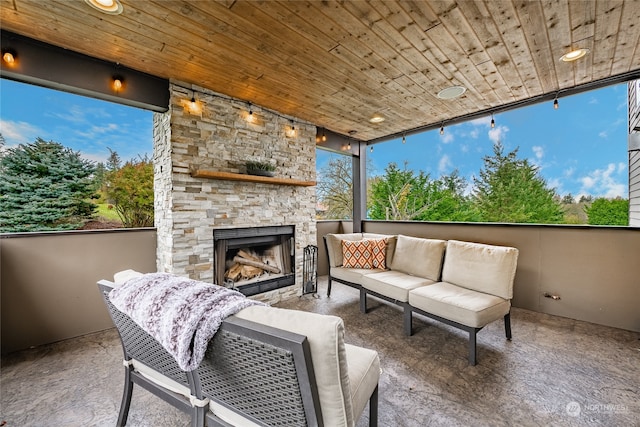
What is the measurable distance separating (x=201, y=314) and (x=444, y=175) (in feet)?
20.5

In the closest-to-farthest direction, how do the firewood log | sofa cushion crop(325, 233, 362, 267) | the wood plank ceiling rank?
the wood plank ceiling → the firewood log → sofa cushion crop(325, 233, 362, 267)

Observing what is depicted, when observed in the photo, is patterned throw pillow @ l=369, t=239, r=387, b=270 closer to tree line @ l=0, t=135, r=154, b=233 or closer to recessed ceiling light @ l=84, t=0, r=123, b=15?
tree line @ l=0, t=135, r=154, b=233

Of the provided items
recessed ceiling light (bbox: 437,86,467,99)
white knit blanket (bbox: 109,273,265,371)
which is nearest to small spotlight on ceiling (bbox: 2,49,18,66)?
white knit blanket (bbox: 109,273,265,371)

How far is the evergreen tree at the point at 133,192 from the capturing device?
299cm

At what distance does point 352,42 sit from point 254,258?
2.83 m

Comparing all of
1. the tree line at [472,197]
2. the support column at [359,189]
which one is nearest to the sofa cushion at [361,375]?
the support column at [359,189]

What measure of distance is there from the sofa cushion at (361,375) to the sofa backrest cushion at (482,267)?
5.92 ft

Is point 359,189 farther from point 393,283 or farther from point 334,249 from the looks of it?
point 393,283

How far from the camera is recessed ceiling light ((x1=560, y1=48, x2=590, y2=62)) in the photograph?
2.31 metres

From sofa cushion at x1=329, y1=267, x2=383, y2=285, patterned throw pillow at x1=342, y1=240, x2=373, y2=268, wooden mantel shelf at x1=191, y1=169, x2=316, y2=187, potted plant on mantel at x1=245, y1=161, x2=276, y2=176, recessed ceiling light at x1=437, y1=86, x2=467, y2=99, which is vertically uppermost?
recessed ceiling light at x1=437, y1=86, x2=467, y2=99

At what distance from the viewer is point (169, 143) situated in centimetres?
275

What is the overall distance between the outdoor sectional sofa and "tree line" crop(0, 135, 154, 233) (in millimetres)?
2505

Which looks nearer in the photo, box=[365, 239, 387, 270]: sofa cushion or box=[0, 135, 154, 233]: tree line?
box=[0, 135, 154, 233]: tree line

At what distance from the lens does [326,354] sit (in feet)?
2.63
